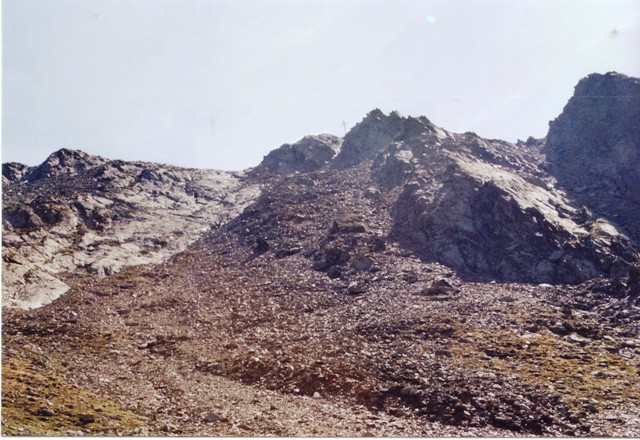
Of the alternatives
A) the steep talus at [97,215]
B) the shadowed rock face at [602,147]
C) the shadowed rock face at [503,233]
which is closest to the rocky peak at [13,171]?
the steep talus at [97,215]

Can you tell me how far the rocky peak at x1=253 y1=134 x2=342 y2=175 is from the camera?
310 ft

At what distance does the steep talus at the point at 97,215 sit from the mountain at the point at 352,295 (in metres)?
0.38

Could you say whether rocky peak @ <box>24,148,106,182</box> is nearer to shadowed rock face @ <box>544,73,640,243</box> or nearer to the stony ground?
the stony ground

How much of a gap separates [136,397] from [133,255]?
121ft

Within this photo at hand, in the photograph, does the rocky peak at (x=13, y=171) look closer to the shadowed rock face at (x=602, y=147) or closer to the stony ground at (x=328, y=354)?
the stony ground at (x=328, y=354)

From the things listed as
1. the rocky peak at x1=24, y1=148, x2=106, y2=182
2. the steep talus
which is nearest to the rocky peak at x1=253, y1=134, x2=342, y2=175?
the steep talus

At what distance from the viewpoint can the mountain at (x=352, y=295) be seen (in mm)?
20047

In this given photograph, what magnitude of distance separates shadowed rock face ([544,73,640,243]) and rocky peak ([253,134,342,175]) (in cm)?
4324

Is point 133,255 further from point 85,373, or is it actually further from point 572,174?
point 572,174

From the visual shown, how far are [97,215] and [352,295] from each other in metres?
44.2

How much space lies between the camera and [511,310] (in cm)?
3225

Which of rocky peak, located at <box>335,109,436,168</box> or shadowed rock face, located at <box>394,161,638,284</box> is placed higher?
rocky peak, located at <box>335,109,436,168</box>

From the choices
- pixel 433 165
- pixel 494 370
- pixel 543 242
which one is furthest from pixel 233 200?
pixel 494 370

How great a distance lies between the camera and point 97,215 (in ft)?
210
